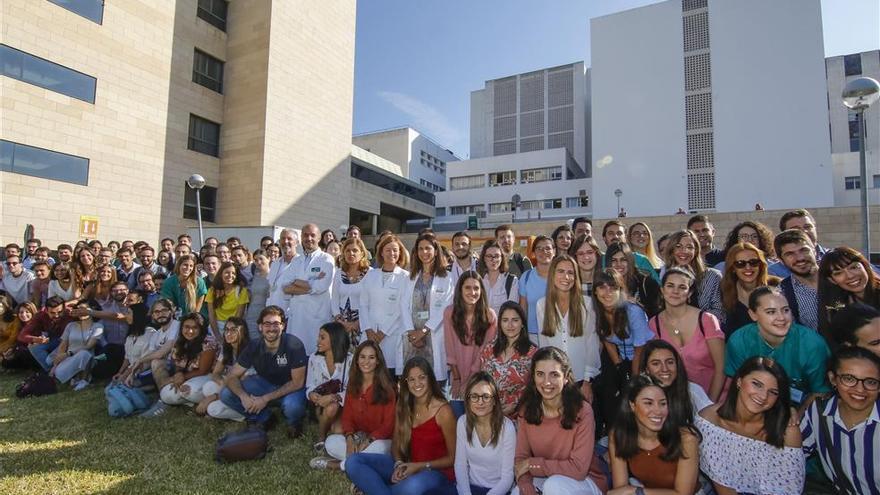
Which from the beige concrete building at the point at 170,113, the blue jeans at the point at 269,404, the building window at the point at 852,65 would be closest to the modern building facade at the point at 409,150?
the beige concrete building at the point at 170,113

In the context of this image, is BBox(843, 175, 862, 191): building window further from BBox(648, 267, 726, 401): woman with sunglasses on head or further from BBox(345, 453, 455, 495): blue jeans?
BBox(345, 453, 455, 495): blue jeans

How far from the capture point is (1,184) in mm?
14266

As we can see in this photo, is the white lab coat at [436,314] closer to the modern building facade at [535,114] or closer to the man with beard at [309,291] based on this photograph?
the man with beard at [309,291]

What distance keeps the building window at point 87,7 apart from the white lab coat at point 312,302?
685 inches

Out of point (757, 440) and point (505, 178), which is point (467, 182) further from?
point (757, 440)

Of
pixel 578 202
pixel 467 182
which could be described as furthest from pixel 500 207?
pixel 578 202

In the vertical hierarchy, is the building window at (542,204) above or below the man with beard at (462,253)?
above

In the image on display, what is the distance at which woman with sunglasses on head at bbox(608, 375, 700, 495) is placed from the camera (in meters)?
2.87

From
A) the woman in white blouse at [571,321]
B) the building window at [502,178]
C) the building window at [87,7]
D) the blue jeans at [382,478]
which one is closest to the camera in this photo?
the blue jeans at [382,478]

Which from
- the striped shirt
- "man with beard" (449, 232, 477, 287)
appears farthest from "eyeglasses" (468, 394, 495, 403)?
"man with beard" (449, 232, 477, 287)

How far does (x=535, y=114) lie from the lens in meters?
47.9

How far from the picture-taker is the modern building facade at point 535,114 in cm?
4581

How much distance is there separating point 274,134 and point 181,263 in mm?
16690

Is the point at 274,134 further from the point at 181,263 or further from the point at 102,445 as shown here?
the point at 102,445
